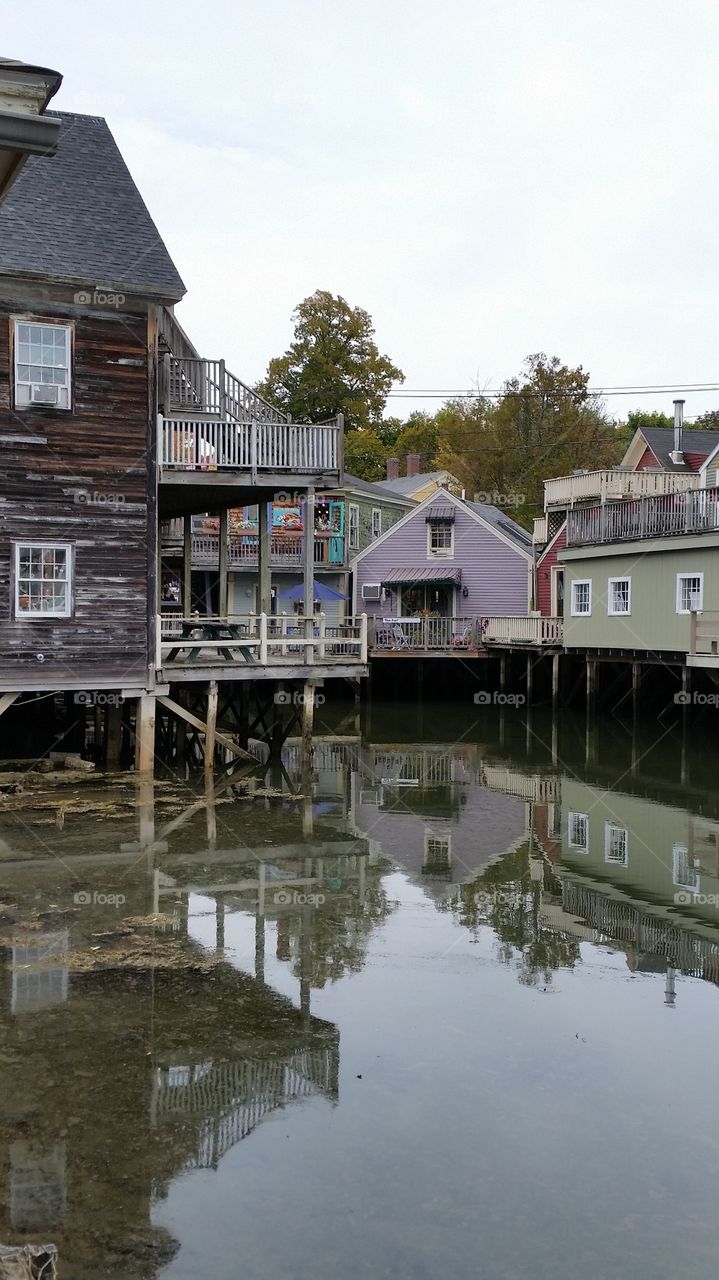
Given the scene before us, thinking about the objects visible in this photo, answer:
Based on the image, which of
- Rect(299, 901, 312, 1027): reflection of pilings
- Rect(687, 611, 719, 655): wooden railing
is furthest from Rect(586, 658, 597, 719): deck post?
Rect(299, 901, 312, 1027): reflection of pilings

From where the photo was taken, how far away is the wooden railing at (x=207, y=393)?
71.8ft

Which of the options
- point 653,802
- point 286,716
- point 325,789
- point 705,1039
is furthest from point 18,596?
point 286,716

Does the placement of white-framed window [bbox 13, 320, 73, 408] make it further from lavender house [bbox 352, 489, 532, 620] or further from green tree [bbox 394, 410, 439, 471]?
green tree [bbox 394, 410, 439, 471]

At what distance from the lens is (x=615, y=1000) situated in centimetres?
1006

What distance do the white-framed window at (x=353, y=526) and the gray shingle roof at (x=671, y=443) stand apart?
41.8 feet

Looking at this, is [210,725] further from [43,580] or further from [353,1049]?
[353,1049]

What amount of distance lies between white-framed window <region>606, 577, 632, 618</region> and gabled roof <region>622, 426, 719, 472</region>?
484 inches

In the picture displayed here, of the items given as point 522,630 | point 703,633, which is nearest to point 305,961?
point 703,633

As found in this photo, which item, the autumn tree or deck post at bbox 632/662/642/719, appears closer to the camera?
deck post at bbox 632/662/642/719

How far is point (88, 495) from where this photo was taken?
66.0 feet

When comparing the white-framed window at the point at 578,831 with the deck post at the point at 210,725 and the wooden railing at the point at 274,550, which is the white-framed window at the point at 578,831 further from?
the wooden railing at the point at 274,550

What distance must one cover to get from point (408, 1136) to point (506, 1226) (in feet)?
3.69

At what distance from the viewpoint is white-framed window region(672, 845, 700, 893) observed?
14.6 meters

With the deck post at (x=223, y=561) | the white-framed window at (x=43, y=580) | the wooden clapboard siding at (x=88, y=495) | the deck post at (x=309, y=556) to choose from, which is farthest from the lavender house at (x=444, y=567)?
the white-framed window at (x=43, y=580)
